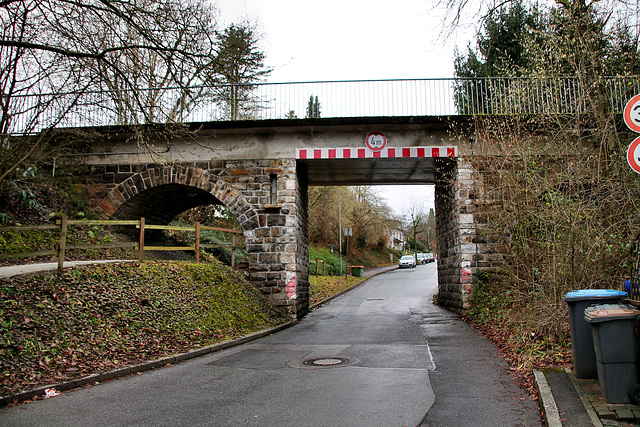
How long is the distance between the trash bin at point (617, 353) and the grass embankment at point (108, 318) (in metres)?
5.49

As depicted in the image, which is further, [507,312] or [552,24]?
[552,24]

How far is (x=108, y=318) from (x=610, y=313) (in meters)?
6.58

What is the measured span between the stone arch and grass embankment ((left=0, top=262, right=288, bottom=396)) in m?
1.96

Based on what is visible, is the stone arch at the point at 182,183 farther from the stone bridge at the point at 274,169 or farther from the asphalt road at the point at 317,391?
the asphalt road at the point at 317,391

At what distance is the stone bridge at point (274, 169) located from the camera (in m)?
11.9

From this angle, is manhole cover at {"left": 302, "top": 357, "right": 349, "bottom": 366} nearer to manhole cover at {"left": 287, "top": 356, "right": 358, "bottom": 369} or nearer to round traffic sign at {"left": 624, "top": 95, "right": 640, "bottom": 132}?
manhole cover at {"left": 287, "top": 356, "right": 358, "bottom": 369}

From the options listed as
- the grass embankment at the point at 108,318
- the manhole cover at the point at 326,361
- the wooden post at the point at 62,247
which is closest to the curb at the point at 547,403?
the manhole cover at the point at 326,361

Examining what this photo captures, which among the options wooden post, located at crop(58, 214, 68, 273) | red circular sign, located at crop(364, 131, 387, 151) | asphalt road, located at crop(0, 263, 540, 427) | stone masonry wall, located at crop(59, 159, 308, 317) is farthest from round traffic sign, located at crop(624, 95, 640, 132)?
stone masonry wall, located at crop(59, 159, 308, 317)

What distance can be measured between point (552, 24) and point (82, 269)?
385 inches

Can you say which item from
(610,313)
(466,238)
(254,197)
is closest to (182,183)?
(254,197)

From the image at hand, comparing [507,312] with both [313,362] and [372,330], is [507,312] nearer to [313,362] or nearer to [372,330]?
[372,330]

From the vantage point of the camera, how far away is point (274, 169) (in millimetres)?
12219

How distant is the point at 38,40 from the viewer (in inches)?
306

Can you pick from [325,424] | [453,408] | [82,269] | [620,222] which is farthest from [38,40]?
[620,222]
